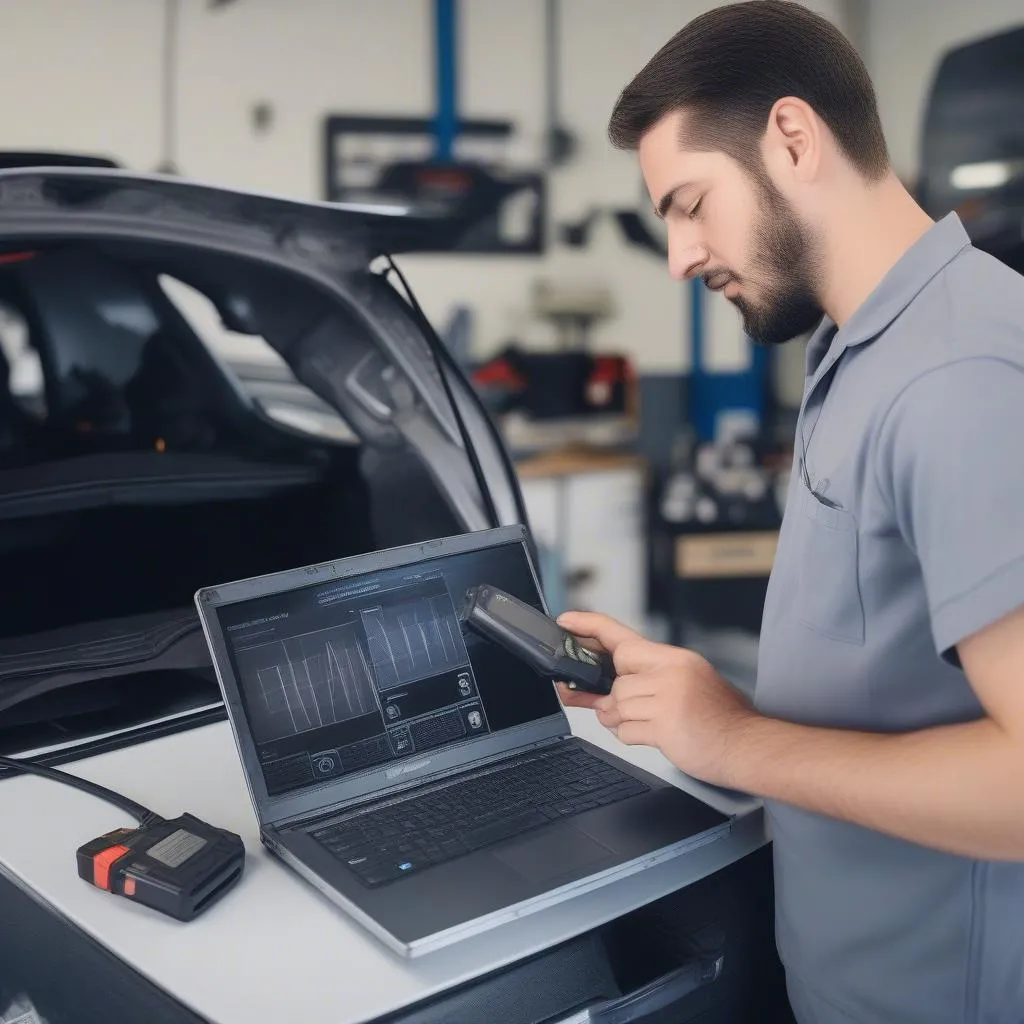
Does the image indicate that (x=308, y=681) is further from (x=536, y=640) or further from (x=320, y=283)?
(x=320, y=283)

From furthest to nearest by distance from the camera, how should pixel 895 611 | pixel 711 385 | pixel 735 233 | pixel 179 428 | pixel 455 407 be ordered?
pixel 711 385, pixel 179 428, pixel 455 407, pixel 735 233, pixel 895 611

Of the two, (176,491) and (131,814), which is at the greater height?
(176,491)

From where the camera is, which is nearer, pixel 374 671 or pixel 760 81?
pixel 760 81

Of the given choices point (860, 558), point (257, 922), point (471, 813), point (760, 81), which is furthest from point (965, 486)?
point (257, 922)

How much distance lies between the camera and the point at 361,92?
440 cm

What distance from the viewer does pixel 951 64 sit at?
3.74 m

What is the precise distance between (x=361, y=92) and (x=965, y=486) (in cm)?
407

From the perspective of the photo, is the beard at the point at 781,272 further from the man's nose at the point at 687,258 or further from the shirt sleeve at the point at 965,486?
the shirt sleeve at the point at 965,486

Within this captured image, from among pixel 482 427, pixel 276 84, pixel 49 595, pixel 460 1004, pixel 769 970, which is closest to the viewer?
pixel 460 1004

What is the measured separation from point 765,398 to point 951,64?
168cm

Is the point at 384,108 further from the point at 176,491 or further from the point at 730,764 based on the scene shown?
the point at 730,764

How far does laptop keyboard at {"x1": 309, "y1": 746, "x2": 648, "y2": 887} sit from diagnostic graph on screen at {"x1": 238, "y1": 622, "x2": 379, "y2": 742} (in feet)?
0.33

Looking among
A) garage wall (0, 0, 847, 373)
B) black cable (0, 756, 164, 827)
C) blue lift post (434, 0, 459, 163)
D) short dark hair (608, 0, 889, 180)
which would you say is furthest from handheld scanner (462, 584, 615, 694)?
blue lift post (434, 0, 459, 163)

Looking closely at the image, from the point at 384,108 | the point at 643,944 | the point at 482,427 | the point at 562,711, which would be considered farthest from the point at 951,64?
the point at 643,944
